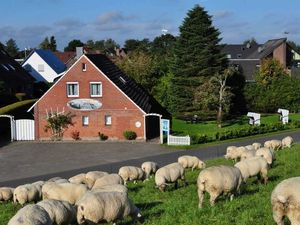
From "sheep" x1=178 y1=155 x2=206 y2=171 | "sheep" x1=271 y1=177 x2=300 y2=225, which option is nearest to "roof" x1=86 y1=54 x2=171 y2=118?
"sheep" x1=178 y1=155 x2=206 y2=171

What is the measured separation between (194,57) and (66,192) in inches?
1801

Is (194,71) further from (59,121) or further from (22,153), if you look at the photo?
(22,153)

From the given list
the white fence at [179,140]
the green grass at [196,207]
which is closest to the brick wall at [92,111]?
the white fence at [179,140]

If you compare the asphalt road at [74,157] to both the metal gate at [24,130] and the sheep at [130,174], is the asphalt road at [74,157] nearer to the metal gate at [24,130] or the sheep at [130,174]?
the metal gate at [24,130]

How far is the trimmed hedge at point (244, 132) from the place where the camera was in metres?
44.4

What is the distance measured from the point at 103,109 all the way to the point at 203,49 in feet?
62.1

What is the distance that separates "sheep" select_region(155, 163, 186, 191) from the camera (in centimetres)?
2100

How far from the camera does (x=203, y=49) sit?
6106 centimetres

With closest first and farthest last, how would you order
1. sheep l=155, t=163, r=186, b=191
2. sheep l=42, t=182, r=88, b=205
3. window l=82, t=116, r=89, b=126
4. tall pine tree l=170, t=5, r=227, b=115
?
sheep l=42, t=182, r=88, b=205
sheep l=155, t=163, r=186, b=191
window l=82, t=116, r=89, b=126
tall pine tree l=170, t=5, r=227, b=115

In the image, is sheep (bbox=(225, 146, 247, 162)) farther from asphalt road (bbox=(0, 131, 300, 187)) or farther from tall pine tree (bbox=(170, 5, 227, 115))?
tall pine tree (bbox=(170, 5, 227, 115))

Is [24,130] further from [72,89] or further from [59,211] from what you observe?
[59,211]

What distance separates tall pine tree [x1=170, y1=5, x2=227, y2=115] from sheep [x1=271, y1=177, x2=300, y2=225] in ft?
159

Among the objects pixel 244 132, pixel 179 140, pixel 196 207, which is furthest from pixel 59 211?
pixel 244 132

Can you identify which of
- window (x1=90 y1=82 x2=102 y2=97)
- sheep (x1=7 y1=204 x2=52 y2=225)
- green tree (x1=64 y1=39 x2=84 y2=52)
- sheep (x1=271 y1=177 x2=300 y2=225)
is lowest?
sheep (x1=7 y1=204 x2=52 y2=225)
